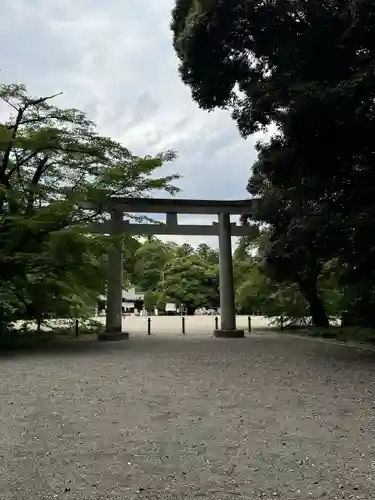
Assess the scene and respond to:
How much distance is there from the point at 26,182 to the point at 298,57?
8.36 m

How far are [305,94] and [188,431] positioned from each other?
19.6 ft

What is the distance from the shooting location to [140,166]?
46.6 ft

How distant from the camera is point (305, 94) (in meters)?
8.76

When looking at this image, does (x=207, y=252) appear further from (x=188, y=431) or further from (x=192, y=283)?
(x=188, y=431)

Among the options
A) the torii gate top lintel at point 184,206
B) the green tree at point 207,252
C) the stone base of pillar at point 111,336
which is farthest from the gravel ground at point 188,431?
the green tree at point 207,252

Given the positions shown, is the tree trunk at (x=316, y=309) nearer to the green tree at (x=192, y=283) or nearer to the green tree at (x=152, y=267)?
the green tree at (x=192, y=283)

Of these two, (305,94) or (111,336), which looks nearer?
(305,94)

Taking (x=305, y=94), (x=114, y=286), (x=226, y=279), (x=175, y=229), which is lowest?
(x=114, y=286)

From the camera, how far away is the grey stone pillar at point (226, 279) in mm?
19109

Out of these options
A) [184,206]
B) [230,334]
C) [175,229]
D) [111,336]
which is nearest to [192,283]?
[175,229]

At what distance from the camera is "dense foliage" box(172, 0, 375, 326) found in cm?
895

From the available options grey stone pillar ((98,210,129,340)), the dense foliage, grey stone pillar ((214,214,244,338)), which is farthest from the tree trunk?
the dense foliage

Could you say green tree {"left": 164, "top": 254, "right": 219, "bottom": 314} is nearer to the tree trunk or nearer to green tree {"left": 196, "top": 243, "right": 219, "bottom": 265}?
green tree {"left": 196, "top": 243, "right": 219, "bottom": 265}

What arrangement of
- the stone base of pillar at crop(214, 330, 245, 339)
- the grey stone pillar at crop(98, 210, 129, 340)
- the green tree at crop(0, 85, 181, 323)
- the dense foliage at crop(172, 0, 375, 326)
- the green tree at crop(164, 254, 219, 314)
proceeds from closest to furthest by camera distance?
the dense foliage at crop(172, 0, 375, 326) → the green tree at crop(0, 85, 181, 323) → the grey stone pillar at crop(98, 210, 129, 340) → the stone base of pillar at crop(214, 330, 245, 339) → the green tree at crop(164, 254, 219, 314)
